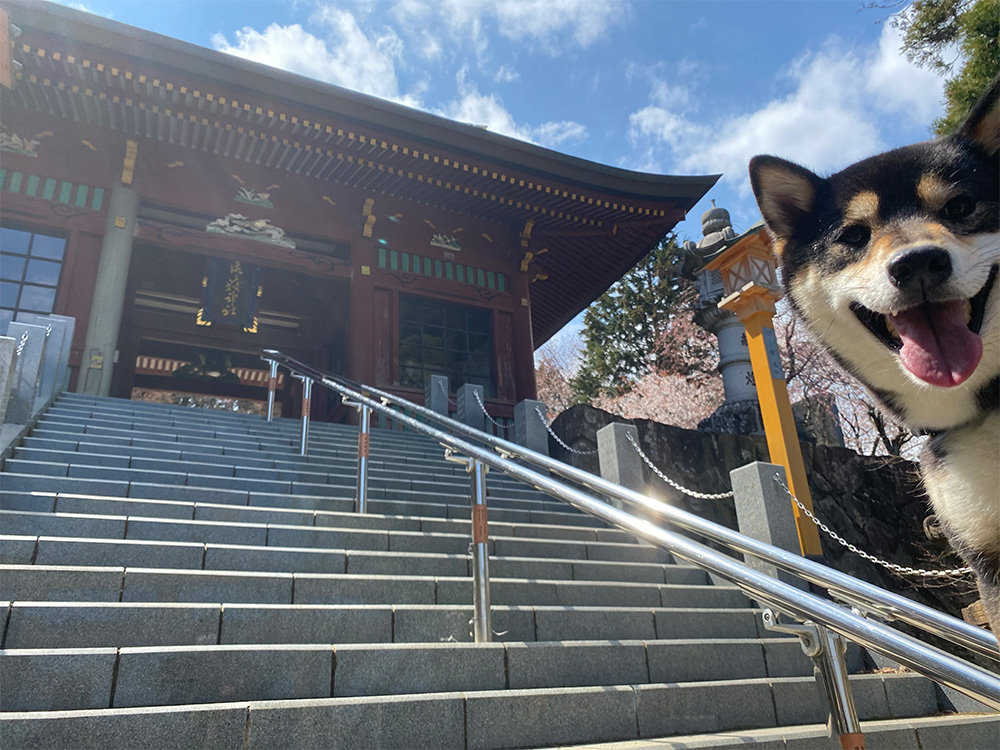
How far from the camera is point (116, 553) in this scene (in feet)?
12.1

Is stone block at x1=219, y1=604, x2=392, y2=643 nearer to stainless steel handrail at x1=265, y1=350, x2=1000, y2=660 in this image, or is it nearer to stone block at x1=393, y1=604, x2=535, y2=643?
stone block at x1=393, y1=604, x2=535, y2=643

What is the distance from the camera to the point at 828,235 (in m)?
1.93

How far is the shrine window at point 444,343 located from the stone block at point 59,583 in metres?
9.66

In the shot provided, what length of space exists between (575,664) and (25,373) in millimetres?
6277

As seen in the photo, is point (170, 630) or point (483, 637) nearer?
point (170, 630)

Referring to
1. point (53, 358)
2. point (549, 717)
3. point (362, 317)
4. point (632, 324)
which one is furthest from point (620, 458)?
point (632, 324)

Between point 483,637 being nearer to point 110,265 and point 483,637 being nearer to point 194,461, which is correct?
point 194,461

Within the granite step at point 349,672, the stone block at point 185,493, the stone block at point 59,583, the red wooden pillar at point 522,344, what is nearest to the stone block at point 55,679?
the granite step at point 349,672

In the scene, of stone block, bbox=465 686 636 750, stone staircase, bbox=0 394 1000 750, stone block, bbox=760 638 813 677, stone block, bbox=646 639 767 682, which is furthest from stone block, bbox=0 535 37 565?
stone block, bbox=760 638 813 677

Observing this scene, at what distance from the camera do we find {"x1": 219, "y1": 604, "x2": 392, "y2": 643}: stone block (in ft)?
10.0

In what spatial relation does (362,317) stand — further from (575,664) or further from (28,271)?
(575,664)

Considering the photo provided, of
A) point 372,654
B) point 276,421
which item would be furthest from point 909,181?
point 276,421

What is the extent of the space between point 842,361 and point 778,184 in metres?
0.60

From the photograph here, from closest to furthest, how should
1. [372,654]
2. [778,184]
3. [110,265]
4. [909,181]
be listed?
[909,181], [778,184], [372,654], [110,265]
